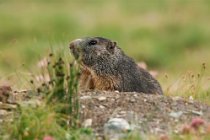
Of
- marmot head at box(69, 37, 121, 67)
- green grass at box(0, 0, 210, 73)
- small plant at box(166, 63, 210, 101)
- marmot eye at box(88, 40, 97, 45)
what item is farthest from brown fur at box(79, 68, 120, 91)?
green grass at box(0, 0, 210, 73)

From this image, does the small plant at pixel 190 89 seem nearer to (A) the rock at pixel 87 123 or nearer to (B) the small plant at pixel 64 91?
(A) the rock at pixel 87 123

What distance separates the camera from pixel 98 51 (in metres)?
9.08

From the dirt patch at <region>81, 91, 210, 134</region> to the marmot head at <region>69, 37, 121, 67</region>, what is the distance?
1.24 metres

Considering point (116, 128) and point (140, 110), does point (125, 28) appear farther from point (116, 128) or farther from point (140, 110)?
point (116, 128)

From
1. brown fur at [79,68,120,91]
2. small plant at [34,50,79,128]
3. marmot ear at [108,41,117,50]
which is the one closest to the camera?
small plant at [34,50,79,128]

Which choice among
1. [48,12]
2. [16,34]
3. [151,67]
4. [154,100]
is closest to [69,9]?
[48,12]

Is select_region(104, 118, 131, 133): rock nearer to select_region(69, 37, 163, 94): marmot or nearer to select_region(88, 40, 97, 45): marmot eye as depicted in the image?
select_region(69, 37, 163, 94): marmot

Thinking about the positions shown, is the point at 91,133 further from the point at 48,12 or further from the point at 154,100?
the point at 48,12

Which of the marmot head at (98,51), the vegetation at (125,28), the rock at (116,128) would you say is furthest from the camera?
the vegetation at (125,28)

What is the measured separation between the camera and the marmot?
885 cm

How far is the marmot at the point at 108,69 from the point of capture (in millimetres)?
8852

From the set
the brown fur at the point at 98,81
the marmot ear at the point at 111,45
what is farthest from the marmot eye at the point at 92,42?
the brown fur at the point at 98,81

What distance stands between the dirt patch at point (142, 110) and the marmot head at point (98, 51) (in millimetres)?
1237

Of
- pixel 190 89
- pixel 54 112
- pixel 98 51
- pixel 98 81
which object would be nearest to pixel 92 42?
pixel 98 51
